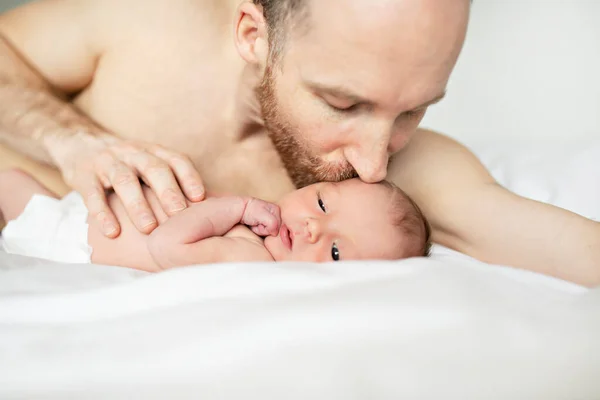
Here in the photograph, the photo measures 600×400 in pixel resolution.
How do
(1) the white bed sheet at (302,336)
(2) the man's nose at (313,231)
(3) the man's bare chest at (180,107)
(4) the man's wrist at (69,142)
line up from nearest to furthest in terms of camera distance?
(1) the white bed sheet at (302,336), (2) the man's nose at (313,231), (4) the man's wrist at (69,142), (3) the man's bare chest at (180,107)

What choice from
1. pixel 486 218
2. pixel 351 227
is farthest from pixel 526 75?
pixel 351 227

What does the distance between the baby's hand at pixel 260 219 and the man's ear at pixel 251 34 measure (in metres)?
0.38

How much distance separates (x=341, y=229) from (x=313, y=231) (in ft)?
0.22

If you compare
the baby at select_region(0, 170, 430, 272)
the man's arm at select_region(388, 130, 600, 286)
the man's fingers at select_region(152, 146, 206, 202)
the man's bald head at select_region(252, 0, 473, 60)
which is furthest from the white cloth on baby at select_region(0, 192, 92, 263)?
the man's arm at select_region(388, 130, 600, 286)

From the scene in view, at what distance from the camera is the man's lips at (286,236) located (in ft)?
4.05

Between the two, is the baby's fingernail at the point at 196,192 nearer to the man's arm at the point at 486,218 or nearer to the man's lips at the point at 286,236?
the man's lips at the point at 286,236

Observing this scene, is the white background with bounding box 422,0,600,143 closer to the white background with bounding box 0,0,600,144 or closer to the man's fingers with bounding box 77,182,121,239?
the white background with bounding box 0,0,600,144

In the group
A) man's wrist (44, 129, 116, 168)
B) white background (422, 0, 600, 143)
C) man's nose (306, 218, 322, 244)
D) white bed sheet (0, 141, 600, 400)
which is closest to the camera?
white bed sheet (0, 141, 600, 400)

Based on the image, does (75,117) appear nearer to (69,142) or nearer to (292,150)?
(69,142)

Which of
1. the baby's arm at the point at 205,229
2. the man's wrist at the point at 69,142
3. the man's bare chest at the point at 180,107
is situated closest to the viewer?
the baby's arm at the point at 205,229

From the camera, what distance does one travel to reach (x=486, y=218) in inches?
53.9

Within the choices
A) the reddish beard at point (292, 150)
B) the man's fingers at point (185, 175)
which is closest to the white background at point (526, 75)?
the reddish beard at point (292, 150)

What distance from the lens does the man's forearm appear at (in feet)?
4.48

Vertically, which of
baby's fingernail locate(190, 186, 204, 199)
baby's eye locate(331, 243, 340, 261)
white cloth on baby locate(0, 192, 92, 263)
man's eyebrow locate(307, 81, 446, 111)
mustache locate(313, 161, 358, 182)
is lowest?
white cloth on baby locate(0, 192, 92, 263)
